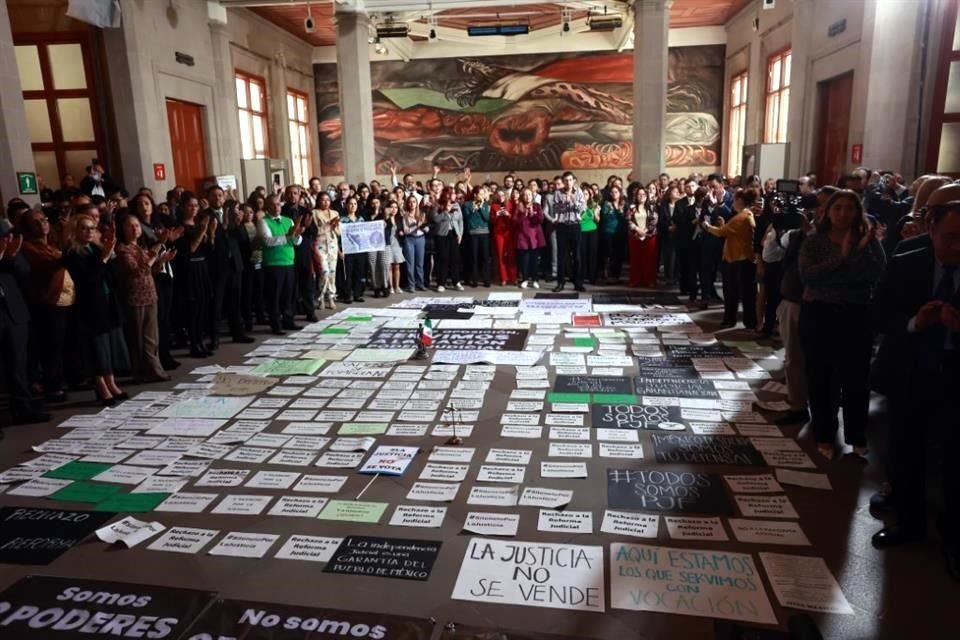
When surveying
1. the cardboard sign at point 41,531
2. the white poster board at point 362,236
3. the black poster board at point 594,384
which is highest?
the white poster board at point 362,236

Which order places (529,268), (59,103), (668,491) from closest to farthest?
(668,491) < (529,268) < (59,103)

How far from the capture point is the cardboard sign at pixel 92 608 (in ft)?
10.7

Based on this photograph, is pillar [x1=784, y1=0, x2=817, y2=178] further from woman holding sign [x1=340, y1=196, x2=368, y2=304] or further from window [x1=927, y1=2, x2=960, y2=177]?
woman holding sign [x1=340, y1=196, x2=368, y2=304]

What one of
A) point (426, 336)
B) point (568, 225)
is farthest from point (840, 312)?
point (568, 225)

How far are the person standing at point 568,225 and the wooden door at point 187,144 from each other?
925cm

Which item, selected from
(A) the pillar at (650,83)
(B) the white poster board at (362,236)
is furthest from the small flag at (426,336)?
(A) the pillar at (650,83)

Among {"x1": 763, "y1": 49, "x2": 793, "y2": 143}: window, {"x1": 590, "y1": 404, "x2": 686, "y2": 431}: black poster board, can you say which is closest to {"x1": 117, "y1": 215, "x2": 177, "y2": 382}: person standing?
{"x1": 590, "y1": 404, "x2": 686, "y2": 431}: black poster board

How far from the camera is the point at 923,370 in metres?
3.71

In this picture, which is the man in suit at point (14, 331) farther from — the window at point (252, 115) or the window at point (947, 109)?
the window at point (252, 115)

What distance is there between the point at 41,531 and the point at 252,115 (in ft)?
63.8

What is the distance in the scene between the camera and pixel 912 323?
12.3ft

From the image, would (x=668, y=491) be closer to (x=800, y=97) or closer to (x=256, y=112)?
(x=800, y=97)

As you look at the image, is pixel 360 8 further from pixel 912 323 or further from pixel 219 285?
pixel 912 323

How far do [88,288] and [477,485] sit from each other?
15.5 ft
